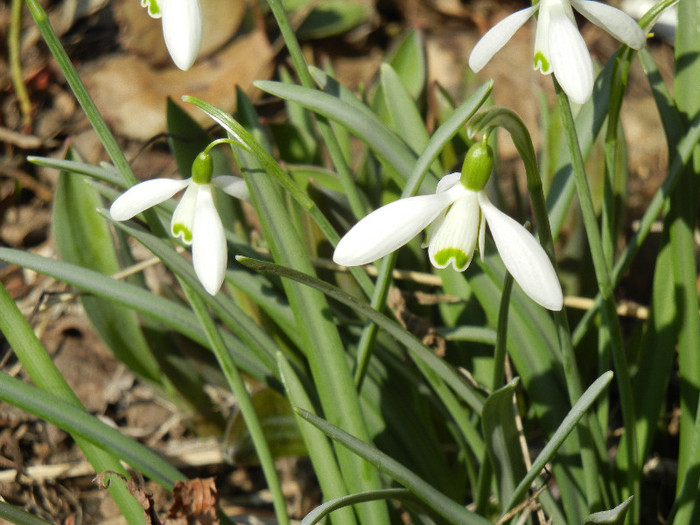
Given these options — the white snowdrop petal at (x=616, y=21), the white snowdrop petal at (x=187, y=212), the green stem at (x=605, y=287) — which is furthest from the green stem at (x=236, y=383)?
the white snowdrop petal at (x=616, y=21)

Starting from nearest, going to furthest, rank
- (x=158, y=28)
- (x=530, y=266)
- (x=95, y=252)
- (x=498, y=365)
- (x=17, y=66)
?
(x=530, y=266) → (x=498, y=365) → (x=95, y=252) → (x=17, y=66) → (x=158, y=28)

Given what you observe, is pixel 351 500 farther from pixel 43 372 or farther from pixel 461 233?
pixel 43 372

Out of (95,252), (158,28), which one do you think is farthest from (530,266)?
(158,28)

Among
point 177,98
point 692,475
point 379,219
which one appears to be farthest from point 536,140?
point 379,219

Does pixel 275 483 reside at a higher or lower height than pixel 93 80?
lower

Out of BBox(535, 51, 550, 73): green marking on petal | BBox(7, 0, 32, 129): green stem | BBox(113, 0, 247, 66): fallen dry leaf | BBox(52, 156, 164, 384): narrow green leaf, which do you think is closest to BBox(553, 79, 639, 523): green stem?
BBox(535, 51, 550, 73): green marking on petal

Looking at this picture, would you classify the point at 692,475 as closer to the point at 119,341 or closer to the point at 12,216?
the point at 119,341

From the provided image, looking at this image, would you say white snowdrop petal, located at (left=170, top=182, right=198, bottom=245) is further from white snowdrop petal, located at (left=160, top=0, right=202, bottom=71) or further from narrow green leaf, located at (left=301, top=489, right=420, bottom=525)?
narrow green leaf, located at (left=301, top=489, right=420, bottom=525)
